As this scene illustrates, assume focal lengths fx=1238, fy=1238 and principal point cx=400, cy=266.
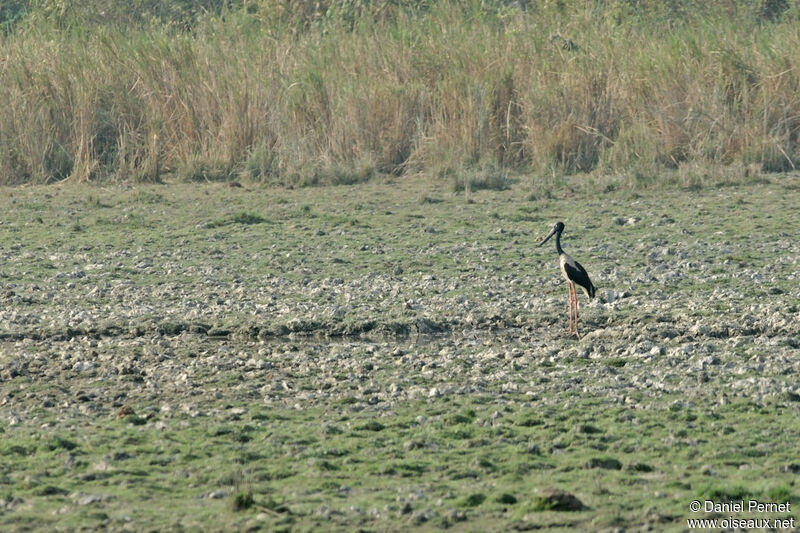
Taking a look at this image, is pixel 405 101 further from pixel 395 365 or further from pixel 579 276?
pixel 395 365

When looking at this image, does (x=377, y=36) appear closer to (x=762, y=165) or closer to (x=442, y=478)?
(x=762, y=165)

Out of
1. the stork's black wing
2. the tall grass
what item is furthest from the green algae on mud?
the tall grass

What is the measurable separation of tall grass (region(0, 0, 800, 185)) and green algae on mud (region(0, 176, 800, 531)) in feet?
5.84

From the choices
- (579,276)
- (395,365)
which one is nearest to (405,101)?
(579,276)

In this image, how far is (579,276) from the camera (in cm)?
948

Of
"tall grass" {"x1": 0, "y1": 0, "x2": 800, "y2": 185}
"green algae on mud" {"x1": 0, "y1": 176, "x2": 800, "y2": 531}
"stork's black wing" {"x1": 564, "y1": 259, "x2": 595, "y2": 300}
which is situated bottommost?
"green algae on mud" {"x1": 0, "y1": 176, "x2": 800, "y2": 531}

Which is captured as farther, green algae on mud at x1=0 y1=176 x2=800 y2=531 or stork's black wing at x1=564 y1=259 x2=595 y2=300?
stork's black wing at x1=564 y1=259 x2=595 y2=300

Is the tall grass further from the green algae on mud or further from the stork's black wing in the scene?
the stork's black wing

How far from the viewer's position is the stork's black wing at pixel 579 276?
9.47 m

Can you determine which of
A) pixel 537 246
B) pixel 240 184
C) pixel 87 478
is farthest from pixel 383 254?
pixel 87 478

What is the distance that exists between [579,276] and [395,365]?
2.09 metres

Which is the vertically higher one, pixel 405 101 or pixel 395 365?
pixel 405 101

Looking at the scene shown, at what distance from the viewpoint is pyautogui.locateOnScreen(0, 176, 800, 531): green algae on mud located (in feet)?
17.8

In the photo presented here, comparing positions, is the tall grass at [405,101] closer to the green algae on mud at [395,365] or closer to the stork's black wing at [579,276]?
the green algae on mud at [395,365]
